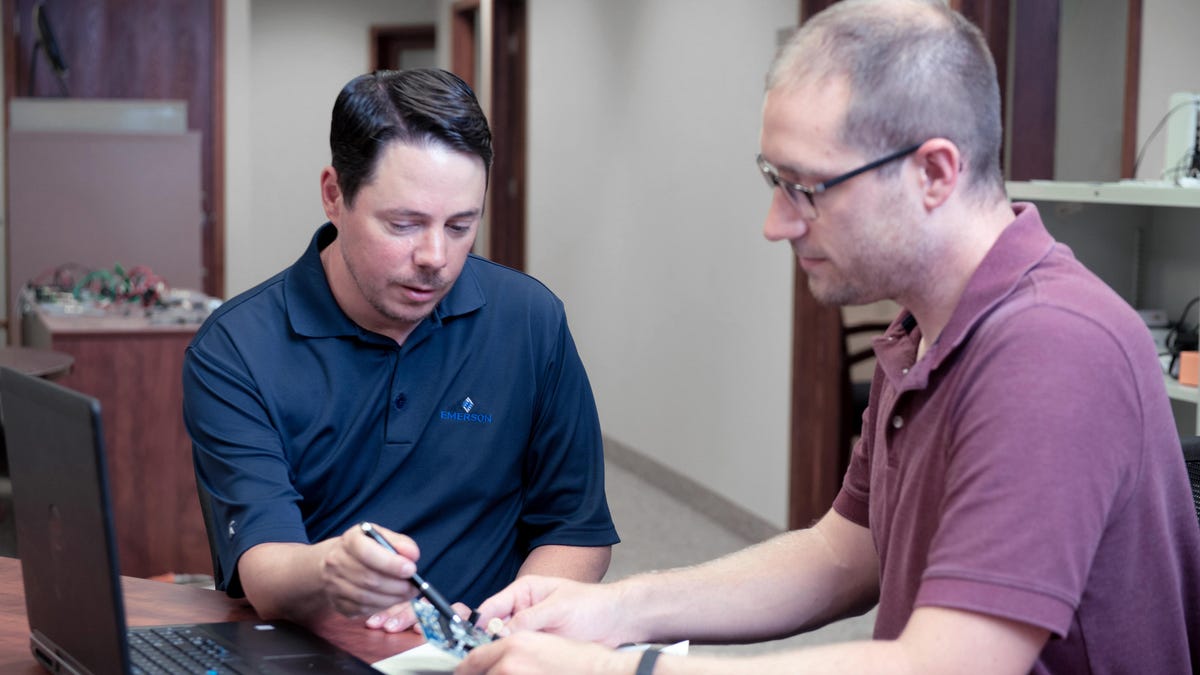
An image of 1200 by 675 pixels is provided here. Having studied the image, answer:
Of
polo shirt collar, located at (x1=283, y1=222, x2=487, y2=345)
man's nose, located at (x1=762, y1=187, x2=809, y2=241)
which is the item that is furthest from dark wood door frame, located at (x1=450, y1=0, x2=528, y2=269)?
man's nose, located at (x1=762, y1=187, x2=809, y2=241)

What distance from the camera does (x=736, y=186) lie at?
494 cm

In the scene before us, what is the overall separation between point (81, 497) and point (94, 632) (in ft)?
0.46

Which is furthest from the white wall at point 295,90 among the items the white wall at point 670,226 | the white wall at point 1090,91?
the white wall at point 1090,91

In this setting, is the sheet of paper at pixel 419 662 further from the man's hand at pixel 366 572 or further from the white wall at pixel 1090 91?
the white wall at pixel 1090 91

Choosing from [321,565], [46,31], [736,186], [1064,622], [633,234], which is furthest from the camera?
[46,31]

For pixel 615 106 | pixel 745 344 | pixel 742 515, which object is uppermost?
pixel 615 106

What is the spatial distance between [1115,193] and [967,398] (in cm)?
172

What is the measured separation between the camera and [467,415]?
6.11 ft

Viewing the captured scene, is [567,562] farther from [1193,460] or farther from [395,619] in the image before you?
[1193,460]

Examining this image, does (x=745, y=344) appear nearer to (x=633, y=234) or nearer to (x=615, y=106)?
(x=633, y=234)

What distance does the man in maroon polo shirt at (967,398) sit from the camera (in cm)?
108

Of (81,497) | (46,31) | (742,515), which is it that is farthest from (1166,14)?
(46,31)

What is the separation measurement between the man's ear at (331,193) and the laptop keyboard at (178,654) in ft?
1.96

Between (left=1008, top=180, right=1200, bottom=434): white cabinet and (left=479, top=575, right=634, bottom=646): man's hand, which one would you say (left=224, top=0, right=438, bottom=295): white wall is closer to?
(left=1008, top=180, right=1200, bottom=434): white cabinet
